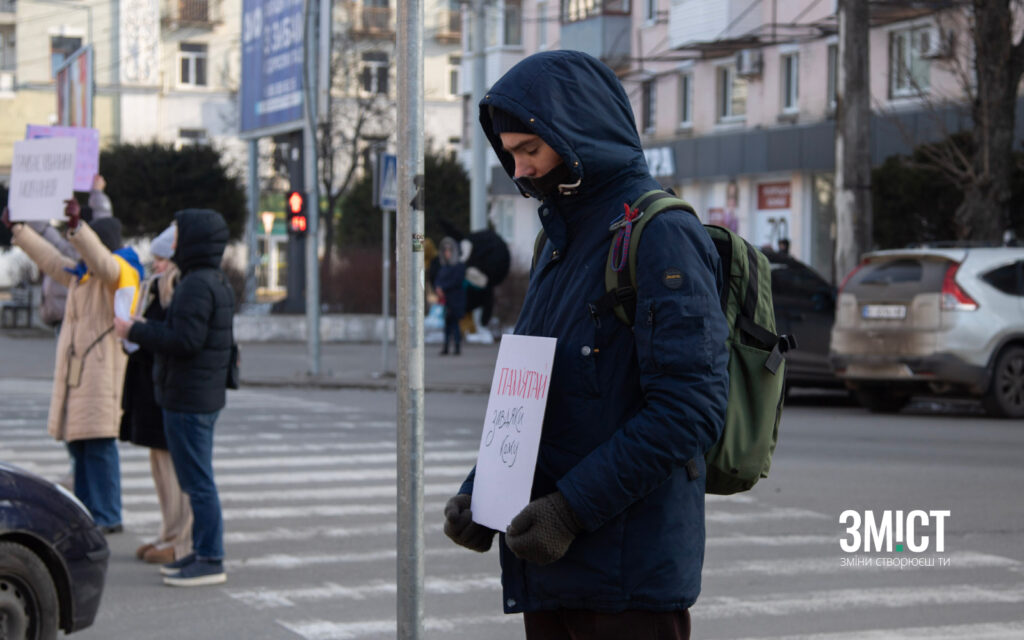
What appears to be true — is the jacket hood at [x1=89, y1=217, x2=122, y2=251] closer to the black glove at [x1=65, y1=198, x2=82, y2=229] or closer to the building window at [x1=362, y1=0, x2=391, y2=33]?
the black glove at [x1=65, y1=198, x2=82, y2=229]

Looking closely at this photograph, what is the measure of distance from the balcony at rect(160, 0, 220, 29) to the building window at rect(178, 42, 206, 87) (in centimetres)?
86

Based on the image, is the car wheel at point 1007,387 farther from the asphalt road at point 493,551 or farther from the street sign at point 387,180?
the street sign at point 387,180

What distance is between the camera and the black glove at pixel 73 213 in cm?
848

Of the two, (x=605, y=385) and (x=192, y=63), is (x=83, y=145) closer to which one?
(x=605, y=385)

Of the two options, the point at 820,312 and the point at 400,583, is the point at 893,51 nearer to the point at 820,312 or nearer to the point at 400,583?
the point at 820,312

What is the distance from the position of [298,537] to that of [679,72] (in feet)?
97.0

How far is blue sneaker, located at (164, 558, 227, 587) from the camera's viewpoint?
25.3ft

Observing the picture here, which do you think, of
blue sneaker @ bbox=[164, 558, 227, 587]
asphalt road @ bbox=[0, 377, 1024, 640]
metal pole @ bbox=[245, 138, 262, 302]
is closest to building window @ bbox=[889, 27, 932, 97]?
metal pole @ bbox=[245, 138, 262, 302]

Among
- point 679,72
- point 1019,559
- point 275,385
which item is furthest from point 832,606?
point 679,72

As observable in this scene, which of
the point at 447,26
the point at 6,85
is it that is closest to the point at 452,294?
the point at 447,26

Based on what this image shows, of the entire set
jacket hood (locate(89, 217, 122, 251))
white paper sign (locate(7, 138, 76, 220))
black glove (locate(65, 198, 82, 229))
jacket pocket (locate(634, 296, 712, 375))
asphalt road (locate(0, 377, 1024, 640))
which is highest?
white paper sign (locate(7, 138, 76, 220))

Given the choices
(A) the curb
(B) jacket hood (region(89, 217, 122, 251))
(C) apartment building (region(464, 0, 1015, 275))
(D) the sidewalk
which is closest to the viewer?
(B) jacket hood (region(89, 217, 122, 251))

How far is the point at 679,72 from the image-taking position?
122 ft

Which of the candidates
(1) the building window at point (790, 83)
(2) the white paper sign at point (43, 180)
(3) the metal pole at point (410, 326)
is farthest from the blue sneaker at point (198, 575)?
(1) the building window at point (790, 83)
